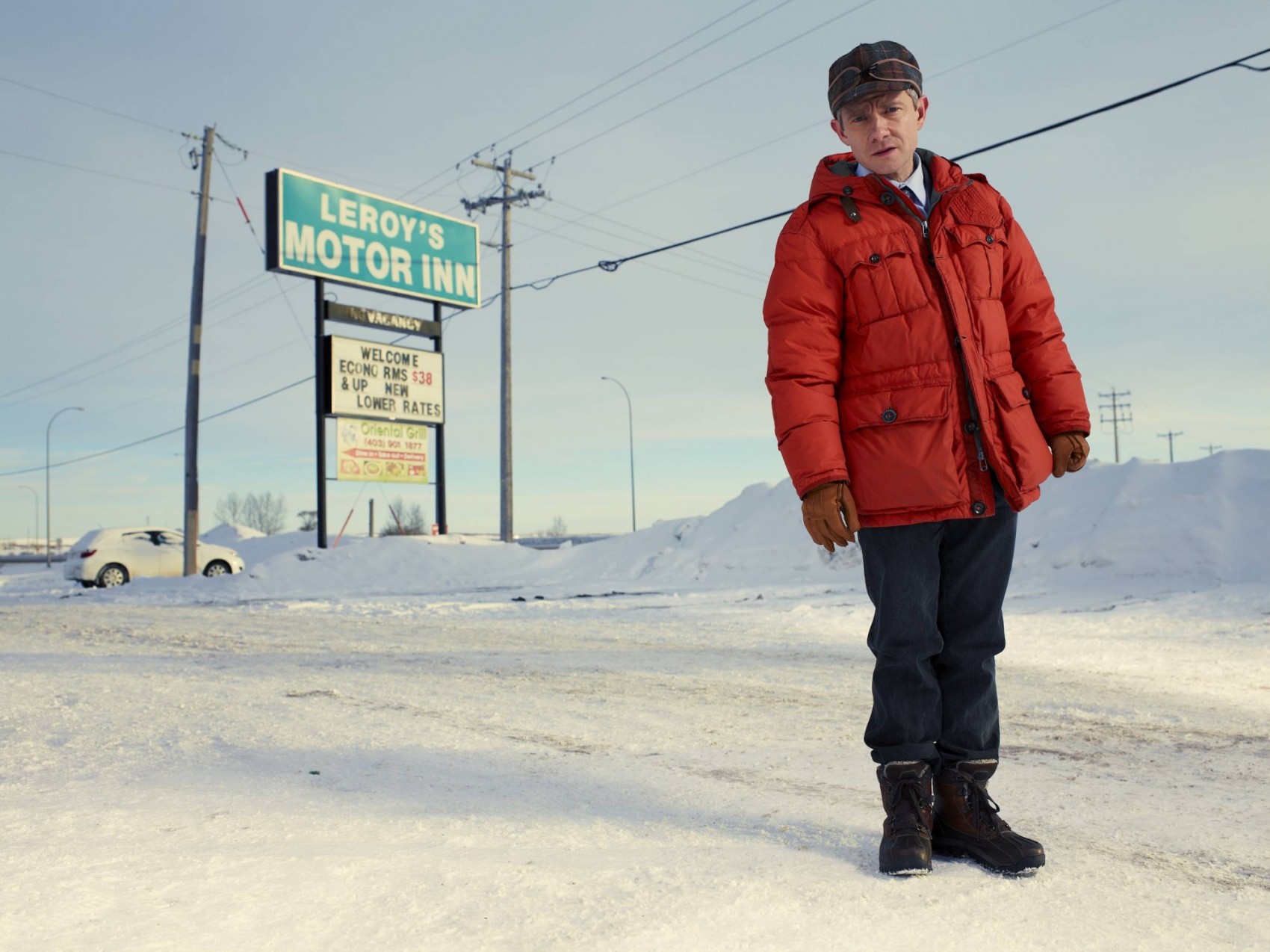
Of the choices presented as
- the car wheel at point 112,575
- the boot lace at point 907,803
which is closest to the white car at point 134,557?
the car wheel at point 112,575

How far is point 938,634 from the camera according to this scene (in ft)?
8.25

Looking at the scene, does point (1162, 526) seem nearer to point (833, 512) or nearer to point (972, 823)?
point (972, 823)

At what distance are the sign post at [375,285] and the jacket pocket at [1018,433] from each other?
71.1 ft

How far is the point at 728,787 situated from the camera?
125 inches

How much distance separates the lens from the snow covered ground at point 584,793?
203 cm

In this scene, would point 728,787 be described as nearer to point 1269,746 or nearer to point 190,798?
point 190,798

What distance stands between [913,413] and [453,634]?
702cm

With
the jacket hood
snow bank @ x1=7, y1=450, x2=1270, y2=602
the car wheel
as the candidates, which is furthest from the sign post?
the jacket hood

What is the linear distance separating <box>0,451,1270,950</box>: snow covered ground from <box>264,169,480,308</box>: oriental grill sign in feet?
51.3

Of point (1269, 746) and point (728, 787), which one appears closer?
point (728, 787)

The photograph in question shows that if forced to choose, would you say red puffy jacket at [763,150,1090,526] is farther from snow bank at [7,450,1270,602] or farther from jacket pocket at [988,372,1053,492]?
snow bank at [7,450,1270,602]

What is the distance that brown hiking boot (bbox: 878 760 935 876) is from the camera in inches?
91.4

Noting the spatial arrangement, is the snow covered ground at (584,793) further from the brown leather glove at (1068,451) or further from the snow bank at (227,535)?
the snow bank at (227,535)

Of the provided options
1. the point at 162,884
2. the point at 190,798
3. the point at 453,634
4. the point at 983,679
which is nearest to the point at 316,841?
the point at 162,884
